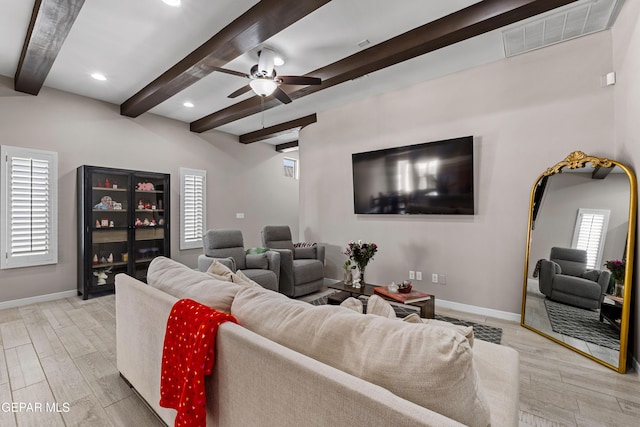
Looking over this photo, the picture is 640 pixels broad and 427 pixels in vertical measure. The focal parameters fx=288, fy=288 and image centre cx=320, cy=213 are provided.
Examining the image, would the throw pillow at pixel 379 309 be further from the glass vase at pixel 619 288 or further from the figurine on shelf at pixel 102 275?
the figurine on shelf at pixel 102 275

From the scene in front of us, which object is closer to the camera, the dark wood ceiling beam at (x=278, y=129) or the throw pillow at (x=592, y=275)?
the throw pillow at (x=592, y=275)

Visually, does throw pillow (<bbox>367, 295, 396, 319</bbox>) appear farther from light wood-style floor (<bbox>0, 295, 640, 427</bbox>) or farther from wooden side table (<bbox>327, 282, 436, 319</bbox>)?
wooden side table (<bbox>327, 282, 436, 319</bbox>)

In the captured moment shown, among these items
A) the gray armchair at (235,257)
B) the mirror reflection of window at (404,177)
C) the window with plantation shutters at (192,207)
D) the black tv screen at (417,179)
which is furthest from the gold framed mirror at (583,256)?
the window with plantation shutters at (192,207)

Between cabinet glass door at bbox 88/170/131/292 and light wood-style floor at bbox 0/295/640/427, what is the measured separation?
4.00 feet

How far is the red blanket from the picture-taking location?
1.10m

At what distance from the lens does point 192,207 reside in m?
5.41

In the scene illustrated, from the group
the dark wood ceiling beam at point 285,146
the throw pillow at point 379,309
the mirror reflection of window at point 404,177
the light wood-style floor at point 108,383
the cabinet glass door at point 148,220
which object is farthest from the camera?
the dark wood ceiling beam at point 285,146

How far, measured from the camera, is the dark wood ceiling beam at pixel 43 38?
225 centimetres

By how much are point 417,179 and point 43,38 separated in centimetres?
415

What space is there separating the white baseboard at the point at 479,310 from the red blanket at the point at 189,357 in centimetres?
322

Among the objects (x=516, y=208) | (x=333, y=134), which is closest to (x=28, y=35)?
(x=333, y=134)

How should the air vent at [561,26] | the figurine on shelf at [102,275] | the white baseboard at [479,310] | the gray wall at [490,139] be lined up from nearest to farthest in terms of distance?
the air vent at [561,26] < the gray wall at [490,139] < the white baseboard at [479,310] < the figurine on shelf at [102,275]

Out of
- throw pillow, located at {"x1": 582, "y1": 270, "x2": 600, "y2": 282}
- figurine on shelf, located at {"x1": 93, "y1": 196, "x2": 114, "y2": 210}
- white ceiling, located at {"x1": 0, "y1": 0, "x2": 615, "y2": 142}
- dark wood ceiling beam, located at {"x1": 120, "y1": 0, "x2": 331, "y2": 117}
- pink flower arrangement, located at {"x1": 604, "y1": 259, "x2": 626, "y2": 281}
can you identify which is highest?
white ceiling, located at {"x1": 0, "y1": 0, "x2": 615, "y2": 142}

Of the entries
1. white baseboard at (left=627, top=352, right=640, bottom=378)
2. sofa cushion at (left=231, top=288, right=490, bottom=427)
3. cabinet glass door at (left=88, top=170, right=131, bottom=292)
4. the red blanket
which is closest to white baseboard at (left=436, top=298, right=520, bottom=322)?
white baseboard at (left=627, top=352, right=640, bottom=378)
